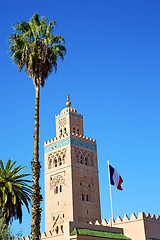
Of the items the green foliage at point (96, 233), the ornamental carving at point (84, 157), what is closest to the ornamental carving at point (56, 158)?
the ornamental carving at point (84, 157)

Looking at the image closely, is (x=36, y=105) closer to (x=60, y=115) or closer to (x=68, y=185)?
(x=68, y=185)

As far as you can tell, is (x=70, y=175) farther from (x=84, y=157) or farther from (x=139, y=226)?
(x=139, y=226)

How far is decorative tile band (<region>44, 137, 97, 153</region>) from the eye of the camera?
1778 inches

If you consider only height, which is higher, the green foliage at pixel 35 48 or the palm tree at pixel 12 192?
the green foliage at pixel 35 48

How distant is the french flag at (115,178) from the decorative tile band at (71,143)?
35.6ft

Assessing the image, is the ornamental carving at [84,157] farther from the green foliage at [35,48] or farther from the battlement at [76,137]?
the green foliage at [35,48]

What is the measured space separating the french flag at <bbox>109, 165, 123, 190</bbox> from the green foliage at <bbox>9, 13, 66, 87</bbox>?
15.0 m

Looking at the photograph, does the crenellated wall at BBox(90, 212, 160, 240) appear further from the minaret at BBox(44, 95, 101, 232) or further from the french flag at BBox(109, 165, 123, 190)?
the minaret at BBox(44, 95, 101, 232)

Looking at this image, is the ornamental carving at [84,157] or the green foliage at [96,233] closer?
the green foliage at [96,233]

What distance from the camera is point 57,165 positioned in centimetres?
4556

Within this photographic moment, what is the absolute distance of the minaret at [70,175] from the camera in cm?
4241

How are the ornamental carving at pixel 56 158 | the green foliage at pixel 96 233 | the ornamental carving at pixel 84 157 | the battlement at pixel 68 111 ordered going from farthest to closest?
the battlement at pixel 68 111, the ornamental carving at pixel 84 157, the ornamental carving at pixel 56 158, the green foliage at pixel 96 233

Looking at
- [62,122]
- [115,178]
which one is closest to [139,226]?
[115,178]

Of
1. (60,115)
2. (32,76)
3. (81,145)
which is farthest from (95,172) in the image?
(32,76)
